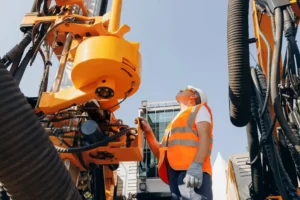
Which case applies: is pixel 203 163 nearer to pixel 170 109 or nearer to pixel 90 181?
pixel 90 181

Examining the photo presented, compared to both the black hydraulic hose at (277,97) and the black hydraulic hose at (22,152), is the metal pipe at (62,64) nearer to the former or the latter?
the black hydraulic hose at (22,152)

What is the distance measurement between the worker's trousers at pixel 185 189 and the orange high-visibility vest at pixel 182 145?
70 millimetres

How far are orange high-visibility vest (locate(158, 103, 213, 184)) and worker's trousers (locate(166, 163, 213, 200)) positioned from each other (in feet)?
0.23

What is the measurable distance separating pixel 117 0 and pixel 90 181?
1.76 m

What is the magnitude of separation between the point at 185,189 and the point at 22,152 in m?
1.82

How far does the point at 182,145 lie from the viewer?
333cm

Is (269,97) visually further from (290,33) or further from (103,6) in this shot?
(103,6)

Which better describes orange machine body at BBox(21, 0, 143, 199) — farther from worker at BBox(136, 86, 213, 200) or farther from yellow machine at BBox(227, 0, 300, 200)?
yellow machine at BBox(227, 0, 300, 200)

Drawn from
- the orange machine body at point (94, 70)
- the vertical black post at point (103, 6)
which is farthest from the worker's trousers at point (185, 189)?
the vertical black post at point (103, 6)

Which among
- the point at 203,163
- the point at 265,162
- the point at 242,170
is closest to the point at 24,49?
the point at 203,163

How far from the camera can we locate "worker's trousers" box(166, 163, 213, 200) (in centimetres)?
299

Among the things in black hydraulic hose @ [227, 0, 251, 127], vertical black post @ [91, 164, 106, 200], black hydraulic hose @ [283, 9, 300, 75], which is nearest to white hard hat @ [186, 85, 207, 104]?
black hydraulic hose @ [227, 0, 251, 127]

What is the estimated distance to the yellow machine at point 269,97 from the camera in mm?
3391

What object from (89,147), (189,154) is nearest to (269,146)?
(189,154)
